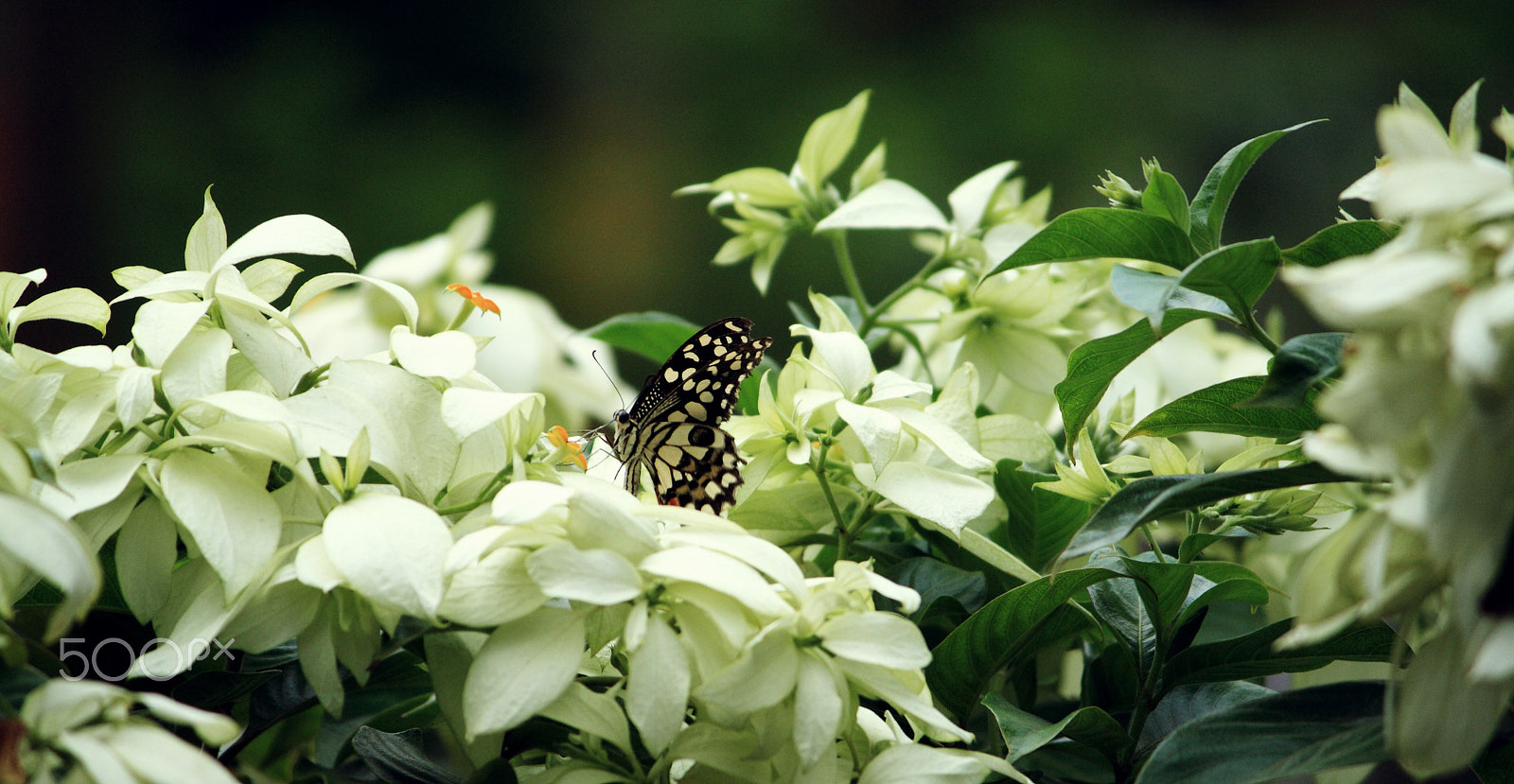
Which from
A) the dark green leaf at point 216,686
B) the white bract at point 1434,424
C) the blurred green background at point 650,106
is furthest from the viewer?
the blurred green background at point 650,106

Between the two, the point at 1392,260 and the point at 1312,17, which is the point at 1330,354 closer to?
the point at 1392,260

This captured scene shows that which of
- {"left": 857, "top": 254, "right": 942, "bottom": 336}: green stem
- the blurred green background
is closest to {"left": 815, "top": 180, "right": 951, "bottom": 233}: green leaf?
{"left": 857, "top": 254, "right": 942, "bottom": 336}: green stem

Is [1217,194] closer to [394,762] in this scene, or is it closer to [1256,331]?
[1256,331]

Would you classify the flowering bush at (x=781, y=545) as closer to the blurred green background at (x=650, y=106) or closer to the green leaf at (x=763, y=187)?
the green leaf at (x=763, y=187)

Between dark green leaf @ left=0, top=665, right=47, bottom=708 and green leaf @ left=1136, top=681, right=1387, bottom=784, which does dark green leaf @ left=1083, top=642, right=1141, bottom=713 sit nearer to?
green leaf @ left=1136, top=681, right=1387, bottom=784

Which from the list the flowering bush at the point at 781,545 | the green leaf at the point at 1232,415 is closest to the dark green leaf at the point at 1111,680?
the flowering bush at the point at 781,545

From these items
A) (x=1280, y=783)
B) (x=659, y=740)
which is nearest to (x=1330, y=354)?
(x=659, y=740)

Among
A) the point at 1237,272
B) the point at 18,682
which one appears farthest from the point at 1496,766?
the point at 18,682
